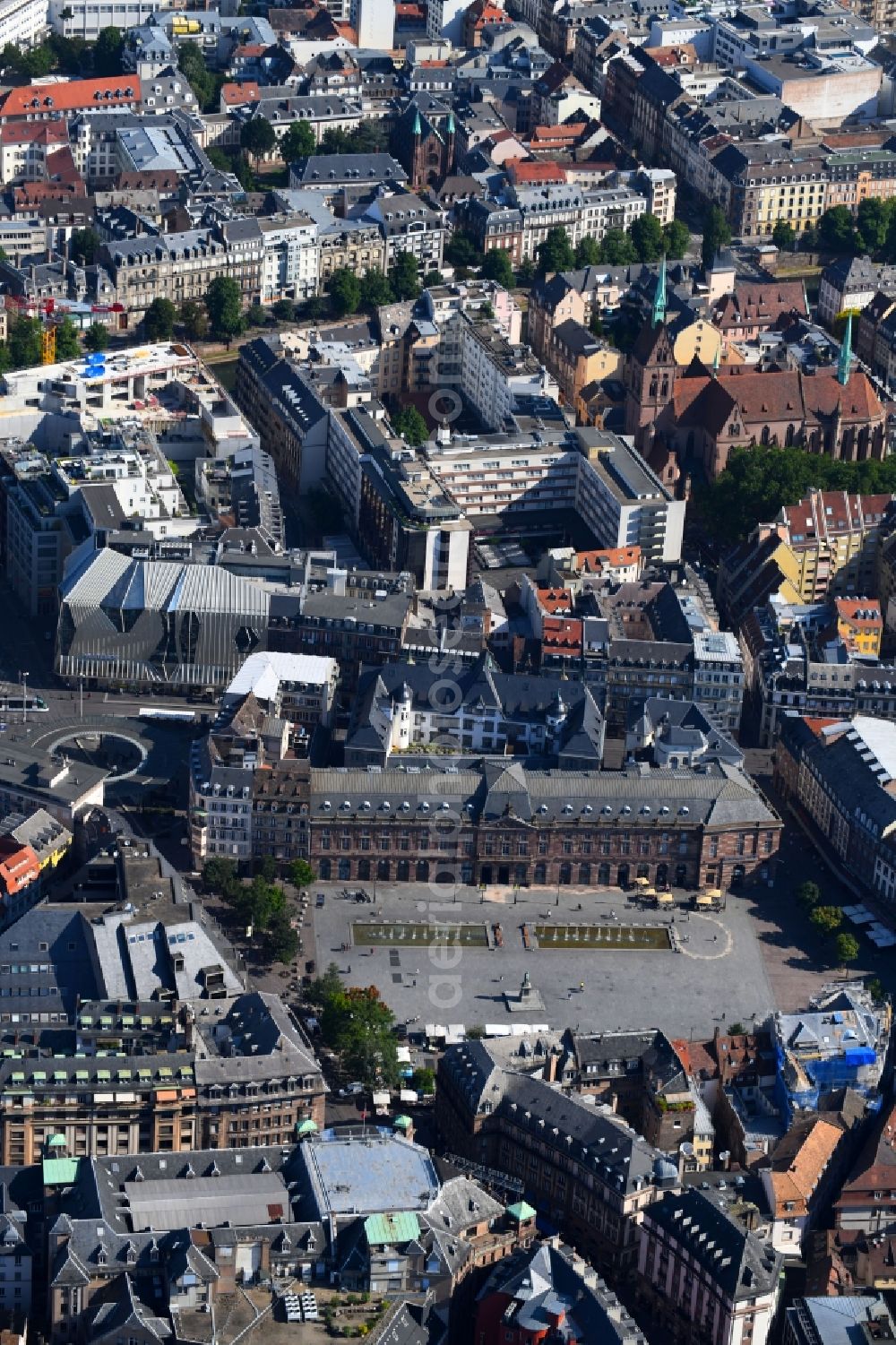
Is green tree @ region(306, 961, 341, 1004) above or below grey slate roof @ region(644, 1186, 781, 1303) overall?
below

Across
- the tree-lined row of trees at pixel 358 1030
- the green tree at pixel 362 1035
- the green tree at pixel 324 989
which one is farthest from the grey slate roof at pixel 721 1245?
the green tree at pixel 324 989

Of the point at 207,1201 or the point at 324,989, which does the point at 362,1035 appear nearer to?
the point at 324,989

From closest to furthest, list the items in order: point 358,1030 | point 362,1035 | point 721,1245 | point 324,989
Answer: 1. point 721,1245
2. point 362,1035
3. point 358,1030
4. point 324,989

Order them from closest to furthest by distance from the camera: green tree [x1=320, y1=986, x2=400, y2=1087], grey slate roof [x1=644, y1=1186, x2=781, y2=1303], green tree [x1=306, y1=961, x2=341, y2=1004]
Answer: grey slate roof [x1=644, y1=1186, x2=781, y2=1303]
green tree [x1=320, y1=986, x2=400, y2=1087]
green tree [x1=306, y1=961, x2=341, y2=1004]

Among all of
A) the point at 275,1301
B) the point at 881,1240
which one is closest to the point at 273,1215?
the point at 275,1301

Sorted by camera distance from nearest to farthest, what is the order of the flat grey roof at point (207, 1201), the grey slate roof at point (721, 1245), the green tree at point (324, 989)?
1. the grey slate roof at point (721, 1245)
2. the flat grey roof at point (207, 1201)
3. the green tree at point (324, 989)

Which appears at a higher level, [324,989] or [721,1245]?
[721,1245]

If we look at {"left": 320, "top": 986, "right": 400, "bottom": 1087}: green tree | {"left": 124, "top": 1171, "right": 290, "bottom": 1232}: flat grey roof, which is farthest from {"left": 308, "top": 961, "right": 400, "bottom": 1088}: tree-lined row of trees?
{"left": 124, "top": 1171, "right": 290, "bottom": 1232}: flat grey roof

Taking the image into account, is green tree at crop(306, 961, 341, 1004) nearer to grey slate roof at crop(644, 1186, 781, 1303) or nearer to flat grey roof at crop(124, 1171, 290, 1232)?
flat grey roof at crop(124, 1171, 290, 1232)

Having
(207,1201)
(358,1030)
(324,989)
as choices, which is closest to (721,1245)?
(207,1201)

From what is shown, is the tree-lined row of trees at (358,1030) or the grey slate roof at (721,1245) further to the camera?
the tree-lined row of trees at (358,1030)

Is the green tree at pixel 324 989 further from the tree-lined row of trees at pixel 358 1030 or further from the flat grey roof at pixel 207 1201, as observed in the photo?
the flat grey roof at pixel 207 1201

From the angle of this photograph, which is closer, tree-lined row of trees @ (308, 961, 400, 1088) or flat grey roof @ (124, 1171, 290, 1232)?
flat grey roof @ (124, 1171, 290, 1232)
